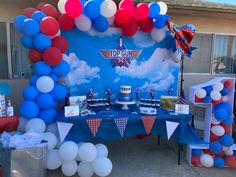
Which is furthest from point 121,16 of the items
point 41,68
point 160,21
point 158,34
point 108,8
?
point 41,68

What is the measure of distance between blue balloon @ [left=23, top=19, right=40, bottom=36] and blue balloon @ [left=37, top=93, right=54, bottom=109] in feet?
2.79

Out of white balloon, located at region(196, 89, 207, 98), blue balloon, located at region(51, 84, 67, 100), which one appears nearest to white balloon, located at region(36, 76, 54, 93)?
blue balloon, located at region(51, 84, 67, 100)

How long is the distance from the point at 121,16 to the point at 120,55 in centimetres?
74

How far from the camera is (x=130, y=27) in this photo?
3.73 m

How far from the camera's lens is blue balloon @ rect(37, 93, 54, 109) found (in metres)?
3.17

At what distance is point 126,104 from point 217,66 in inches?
125

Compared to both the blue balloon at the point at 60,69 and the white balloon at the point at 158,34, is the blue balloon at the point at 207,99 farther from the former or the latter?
the blue balloon at the point at 60,69

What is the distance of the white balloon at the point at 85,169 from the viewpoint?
3.01m

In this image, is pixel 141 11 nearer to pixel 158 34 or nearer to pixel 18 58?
pixel 158 34

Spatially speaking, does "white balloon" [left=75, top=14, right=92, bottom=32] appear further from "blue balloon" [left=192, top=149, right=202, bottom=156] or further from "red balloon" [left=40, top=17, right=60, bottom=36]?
"blue balloon" [left=192, top=149, right=202, bottom=156]

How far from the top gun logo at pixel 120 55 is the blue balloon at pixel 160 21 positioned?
579 mm

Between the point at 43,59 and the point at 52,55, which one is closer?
the point at 52,55

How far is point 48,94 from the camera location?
3236 millimetres

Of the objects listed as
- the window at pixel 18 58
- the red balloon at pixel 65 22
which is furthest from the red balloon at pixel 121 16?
the window at pixel 18 58
